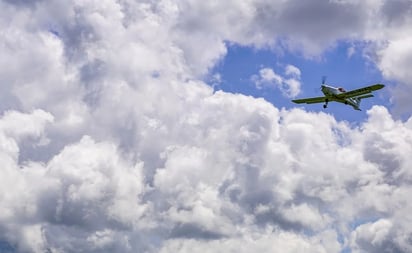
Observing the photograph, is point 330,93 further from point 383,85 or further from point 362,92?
point 383,85

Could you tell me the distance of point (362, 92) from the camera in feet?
615

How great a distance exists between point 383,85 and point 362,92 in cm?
→ 1273

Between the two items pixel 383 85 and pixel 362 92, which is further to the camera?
pixel 362 92

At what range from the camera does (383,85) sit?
175000 millimetres

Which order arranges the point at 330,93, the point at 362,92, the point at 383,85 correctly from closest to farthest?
1. the point at 383,85
2. the point at 362,92
3. the point at 330,93

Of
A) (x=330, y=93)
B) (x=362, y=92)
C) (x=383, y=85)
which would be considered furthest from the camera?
(x=330, y=93)

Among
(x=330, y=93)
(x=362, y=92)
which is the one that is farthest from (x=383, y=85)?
(x=330, y=93)

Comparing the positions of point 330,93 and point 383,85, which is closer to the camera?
point 383,85

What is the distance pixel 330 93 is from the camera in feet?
655

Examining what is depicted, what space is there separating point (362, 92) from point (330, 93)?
1410 cm

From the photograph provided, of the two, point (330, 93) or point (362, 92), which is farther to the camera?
point (330, 93)
